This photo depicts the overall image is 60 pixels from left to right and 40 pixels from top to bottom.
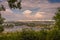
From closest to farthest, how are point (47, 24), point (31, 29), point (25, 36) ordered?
point (25, 36)
point (31, 29)
point (47, 24)

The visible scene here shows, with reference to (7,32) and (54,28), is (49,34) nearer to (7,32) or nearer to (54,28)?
(54,28)

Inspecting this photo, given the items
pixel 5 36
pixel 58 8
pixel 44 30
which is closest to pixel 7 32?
pixel 5 36

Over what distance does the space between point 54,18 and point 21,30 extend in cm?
252

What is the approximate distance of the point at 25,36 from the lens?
48.8 feet

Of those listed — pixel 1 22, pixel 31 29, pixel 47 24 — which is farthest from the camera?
pixel 47 24

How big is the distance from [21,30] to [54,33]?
82.1 inches

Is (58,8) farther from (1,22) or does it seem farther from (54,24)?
(1,22)

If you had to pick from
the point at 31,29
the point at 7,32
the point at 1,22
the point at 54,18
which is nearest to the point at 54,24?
the point at 54,18

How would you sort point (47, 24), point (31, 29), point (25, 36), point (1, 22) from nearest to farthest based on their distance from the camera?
point (1, 22), point (25, 36), point (31, 29), point (47, 24)

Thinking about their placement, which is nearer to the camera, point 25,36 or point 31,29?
point 25,36

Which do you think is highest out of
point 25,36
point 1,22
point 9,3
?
point 9,3

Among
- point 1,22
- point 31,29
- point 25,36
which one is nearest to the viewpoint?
point 1,22

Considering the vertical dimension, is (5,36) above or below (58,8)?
below

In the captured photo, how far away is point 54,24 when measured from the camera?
1625 centimetres
